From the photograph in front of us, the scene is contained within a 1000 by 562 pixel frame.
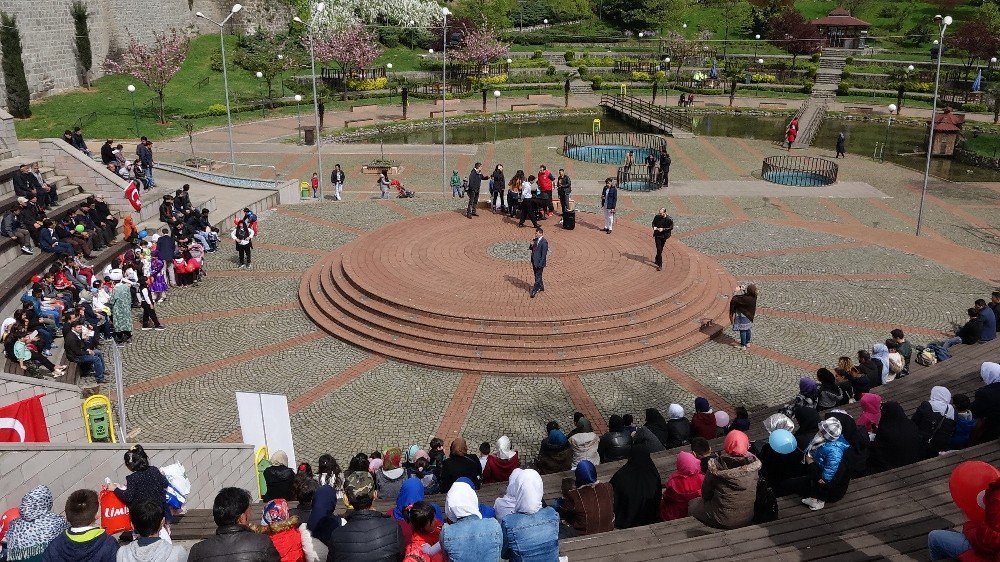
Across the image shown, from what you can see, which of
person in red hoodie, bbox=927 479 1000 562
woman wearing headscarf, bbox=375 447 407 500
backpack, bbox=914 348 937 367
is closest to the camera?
person in red hoodie, bbox=927 479 1000 562

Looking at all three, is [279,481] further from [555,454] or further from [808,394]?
[808,394]

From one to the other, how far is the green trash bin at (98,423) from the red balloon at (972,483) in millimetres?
11413

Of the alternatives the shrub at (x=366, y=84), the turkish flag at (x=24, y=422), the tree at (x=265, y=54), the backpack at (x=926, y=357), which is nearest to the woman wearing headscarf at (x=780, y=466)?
the backpack at (x=926, y=357)

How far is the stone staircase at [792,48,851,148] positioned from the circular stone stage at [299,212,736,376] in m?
25.7

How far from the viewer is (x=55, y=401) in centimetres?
1134

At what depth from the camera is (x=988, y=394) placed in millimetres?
9070

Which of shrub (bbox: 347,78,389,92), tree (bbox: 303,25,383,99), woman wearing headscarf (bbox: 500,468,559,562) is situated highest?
tree (bbox: 303,25,383,99)

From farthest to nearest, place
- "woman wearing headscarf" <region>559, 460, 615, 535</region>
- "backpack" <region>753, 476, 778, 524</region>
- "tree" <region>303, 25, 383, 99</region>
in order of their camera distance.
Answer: "tree" <region>303, 25, 383, 99</region>
"woman wearing headscarf" <region>559, 460, 615, 535</region>
"backpack" <region>753, 476, 778, 524</region>

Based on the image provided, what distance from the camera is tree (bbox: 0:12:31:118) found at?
38812mm

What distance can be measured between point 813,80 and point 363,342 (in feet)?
190

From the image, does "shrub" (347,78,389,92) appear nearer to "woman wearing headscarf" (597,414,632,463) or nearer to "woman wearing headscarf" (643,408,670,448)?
"woman wearing headscarf" (643,408,670,448)

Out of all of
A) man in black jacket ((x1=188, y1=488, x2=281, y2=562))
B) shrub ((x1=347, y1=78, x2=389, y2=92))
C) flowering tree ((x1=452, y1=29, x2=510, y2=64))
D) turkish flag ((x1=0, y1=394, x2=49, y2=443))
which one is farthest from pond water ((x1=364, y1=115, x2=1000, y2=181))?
man in black jacket ((x1=188, y1=488, x2=281, y2=562))

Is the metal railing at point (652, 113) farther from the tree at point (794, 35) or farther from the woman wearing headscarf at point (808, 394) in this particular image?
the woman wearing headscarf at point (808, 394)

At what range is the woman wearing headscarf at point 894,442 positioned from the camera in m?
8.35
